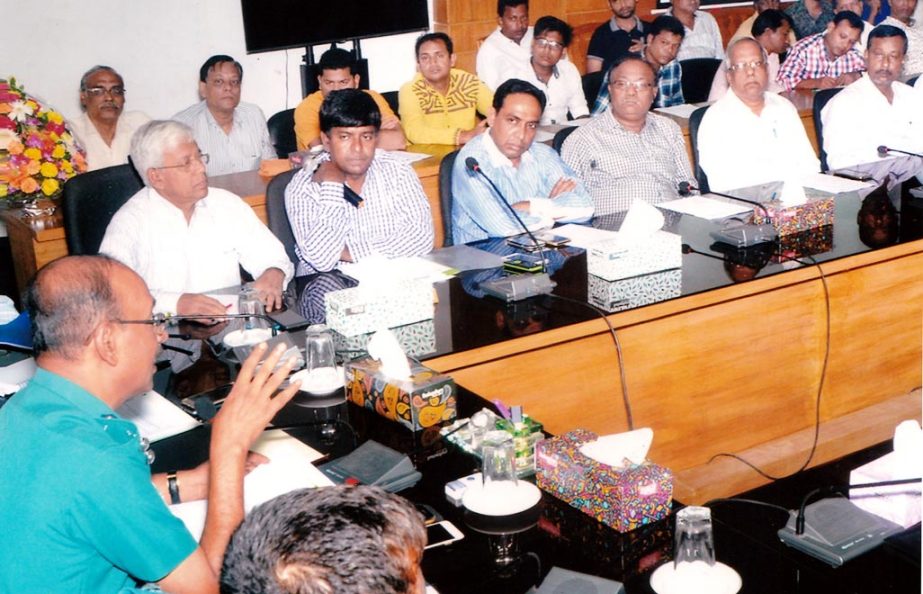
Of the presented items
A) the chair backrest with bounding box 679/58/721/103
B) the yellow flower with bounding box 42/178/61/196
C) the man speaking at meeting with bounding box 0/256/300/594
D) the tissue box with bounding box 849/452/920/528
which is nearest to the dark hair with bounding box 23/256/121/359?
the man speaking at meeting with bounding box 0/256/300/594

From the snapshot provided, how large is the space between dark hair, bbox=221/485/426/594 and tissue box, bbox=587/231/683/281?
167 cm

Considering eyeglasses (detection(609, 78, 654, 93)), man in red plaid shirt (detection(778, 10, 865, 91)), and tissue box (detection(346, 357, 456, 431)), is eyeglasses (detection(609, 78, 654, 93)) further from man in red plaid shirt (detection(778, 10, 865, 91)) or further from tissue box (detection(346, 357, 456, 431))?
man in red plaid shirt (detection(778, 10, 865, 91))

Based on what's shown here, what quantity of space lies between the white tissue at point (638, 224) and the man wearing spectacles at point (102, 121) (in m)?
2.45

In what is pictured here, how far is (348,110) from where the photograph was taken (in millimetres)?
2963

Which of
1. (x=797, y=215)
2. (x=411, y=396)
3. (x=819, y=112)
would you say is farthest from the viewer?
(x=819, y=112)

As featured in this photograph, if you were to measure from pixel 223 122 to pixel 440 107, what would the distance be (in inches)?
37.9

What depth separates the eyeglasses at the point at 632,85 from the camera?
3562mm

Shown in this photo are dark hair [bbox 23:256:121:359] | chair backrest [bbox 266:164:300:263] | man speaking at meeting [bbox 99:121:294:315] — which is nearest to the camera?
dark hair [bbox 23:256:121:359]

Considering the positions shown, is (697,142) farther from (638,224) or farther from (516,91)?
(638,224)

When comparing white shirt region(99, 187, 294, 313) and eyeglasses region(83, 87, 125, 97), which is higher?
eyeglasses region(83, 87, 125, 97)

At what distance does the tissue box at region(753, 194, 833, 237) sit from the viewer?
284 centimetres

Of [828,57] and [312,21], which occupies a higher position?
[312,21]

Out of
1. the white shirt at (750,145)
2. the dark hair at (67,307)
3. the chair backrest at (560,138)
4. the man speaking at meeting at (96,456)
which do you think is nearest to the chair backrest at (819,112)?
the white shirt at (750,145)

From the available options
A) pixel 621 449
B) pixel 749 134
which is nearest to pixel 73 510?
pixel 621 449
